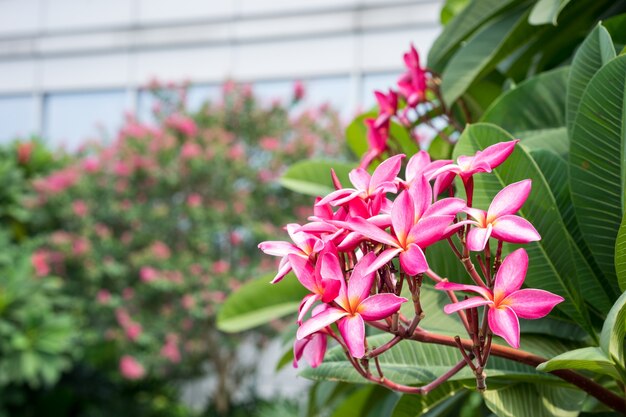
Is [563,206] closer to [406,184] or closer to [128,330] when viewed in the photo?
[406,184]

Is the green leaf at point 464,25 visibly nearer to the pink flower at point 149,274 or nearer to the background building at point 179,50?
the pink flower at point 149,274

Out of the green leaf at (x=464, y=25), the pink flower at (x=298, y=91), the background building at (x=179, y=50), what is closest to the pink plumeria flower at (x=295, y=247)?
the green leaf at (x=464, y=25)

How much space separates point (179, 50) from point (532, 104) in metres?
6.87

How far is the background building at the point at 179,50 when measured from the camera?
6.71 meters

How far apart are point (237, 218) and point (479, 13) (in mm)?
3917

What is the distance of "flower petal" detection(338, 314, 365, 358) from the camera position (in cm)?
36

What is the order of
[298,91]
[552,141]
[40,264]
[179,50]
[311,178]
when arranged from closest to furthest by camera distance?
[552,141] < [311,178] < [40,264] < [298,91] < [179,50]

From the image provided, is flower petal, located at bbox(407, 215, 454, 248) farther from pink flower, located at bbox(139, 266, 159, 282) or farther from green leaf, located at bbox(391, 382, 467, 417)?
pink flower, located at bbox(139, 266, 159, 282)

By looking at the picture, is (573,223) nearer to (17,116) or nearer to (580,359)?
(580,359)

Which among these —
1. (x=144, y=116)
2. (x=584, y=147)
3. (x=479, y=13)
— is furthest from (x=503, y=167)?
(x=144, y=116)

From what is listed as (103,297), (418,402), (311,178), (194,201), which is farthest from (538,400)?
(103,297)

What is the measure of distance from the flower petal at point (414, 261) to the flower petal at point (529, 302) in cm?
5

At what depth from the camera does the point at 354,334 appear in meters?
0.37

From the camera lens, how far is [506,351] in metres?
0.43
